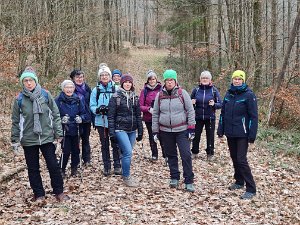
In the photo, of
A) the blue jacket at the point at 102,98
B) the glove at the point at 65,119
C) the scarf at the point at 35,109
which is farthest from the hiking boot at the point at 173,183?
the scarf at the point at 35,109

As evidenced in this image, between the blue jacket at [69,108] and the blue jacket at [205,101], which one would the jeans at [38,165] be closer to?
the blue jacket at [69,108]

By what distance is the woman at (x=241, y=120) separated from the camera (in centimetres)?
703

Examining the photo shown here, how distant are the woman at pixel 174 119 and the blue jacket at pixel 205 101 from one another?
207 centimetres

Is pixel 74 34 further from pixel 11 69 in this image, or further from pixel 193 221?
pixel 193 221

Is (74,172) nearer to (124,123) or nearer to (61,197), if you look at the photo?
(61,197)

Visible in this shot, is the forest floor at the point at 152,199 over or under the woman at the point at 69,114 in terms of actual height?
under

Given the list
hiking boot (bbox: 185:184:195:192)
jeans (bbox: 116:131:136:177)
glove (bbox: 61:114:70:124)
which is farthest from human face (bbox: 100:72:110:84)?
hiking boot (bbox: 185:184:195:192)

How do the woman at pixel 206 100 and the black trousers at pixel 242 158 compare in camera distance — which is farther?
the woman at pixel 206 100

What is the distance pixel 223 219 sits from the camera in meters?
6.35

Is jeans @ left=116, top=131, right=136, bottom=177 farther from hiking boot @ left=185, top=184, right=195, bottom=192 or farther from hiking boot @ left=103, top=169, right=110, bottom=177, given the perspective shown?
hiking boot @ left=185, top=184, right=195, bottom=192

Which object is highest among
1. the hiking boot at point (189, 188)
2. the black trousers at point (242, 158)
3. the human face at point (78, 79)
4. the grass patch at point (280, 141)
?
the human face at point (78, 79)

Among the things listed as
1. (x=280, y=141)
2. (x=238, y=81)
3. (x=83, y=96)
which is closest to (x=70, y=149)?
(x=83, y=96)

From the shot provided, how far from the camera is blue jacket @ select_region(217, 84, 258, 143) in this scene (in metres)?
7.01

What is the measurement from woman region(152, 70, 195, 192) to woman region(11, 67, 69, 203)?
77.0 inches
